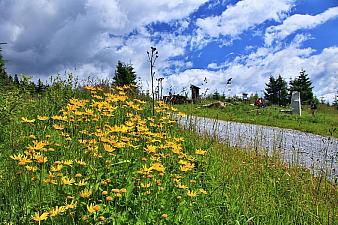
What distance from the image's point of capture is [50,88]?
22.9 feet

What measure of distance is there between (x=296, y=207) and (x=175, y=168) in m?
1.17

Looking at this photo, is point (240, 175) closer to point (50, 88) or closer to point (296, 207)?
point (296, 207)

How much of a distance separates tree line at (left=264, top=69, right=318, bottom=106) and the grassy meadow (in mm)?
23191

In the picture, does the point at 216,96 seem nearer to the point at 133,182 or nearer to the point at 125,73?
the point at 125,73

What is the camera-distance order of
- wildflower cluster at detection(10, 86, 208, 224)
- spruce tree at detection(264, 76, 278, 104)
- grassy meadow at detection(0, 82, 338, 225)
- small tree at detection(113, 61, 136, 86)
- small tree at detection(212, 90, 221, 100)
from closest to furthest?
wildflower cluster at detection(10, 86, 208, 224)
grassy meadow at detection(0, 82, 338, 225)
small tree at detection(113, 61, 136, 86)
small tree at detection(212, 90, 221, 100)
spruce tree at detection(264, 76, 278, 104)

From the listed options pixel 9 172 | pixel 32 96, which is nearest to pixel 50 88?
pixel 32 96

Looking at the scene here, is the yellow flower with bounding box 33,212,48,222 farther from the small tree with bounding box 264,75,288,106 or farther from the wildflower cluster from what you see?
the small tree with bounding box 264,75,288,106

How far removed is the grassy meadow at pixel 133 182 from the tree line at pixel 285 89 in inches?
913

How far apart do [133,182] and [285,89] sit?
26.4 metres

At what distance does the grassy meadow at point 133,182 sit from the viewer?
2695 mm

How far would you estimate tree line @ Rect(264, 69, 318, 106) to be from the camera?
1092 inches

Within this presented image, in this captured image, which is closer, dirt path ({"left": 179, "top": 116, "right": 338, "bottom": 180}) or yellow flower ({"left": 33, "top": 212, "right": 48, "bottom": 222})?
yellow flower ({"left": 33, "top": 212, "right": 48, "bottom": 222})

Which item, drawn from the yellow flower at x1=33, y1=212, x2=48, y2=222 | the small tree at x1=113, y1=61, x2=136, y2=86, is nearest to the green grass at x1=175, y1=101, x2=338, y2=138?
the small tree at x1=113, y1=61, x2=136, y2=86

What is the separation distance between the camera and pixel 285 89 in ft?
92.0
